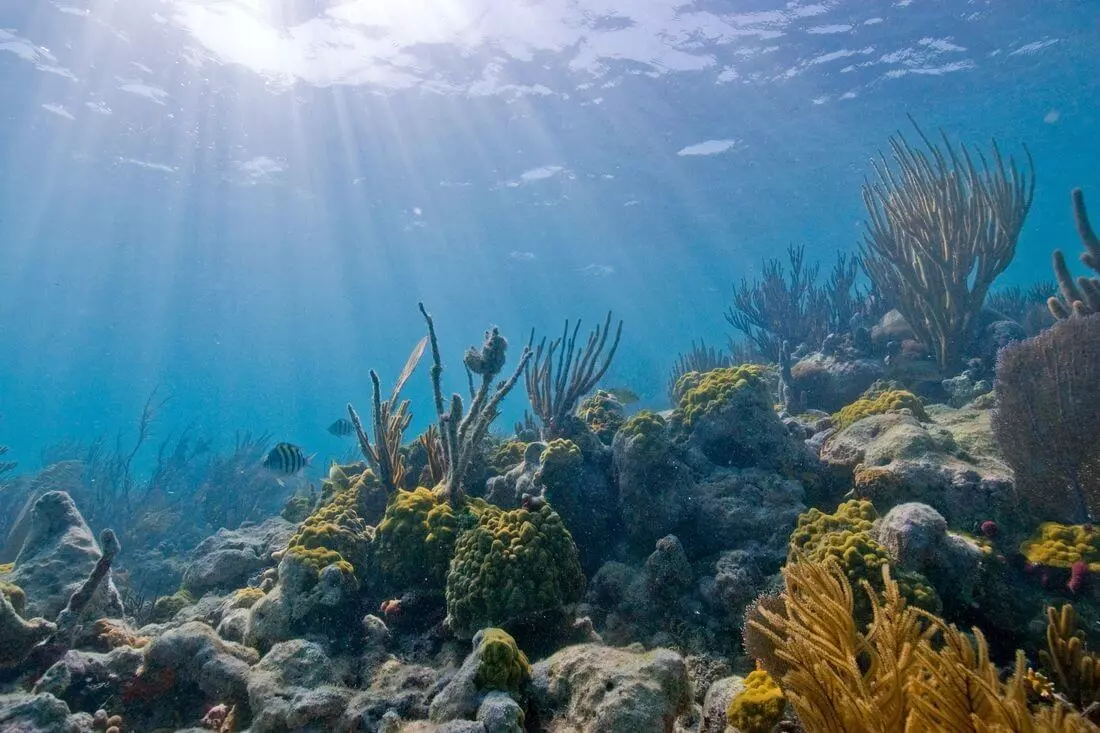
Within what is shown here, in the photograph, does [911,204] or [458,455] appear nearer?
[458,455]

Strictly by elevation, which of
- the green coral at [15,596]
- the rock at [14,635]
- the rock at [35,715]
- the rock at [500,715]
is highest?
the green coral at [15,596]

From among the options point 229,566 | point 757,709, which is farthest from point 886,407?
point 229,566

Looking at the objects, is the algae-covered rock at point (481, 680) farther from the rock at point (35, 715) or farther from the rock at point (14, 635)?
the rock at point (14, 635)

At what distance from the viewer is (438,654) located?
409 centimetres

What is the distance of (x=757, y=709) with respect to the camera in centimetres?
259

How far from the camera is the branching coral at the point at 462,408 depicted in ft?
17.0

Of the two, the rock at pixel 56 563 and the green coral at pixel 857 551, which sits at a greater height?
the rock at pixel 56 563

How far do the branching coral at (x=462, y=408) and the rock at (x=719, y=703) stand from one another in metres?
2.99

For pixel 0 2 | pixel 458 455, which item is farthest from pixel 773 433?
pixel 0 2

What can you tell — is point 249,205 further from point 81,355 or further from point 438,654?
point 81,355

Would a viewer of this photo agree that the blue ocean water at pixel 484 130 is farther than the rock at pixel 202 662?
Yes

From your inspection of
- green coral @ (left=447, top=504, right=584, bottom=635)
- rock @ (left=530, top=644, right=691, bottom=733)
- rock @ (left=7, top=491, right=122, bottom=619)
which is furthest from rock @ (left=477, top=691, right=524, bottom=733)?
rock @ (left=7, top=491, right=122, bottom=619)

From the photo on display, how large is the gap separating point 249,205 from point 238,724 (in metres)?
33.8

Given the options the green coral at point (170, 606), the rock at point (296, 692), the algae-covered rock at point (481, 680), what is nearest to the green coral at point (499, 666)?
the algae-covered rock at point (481, 680)
